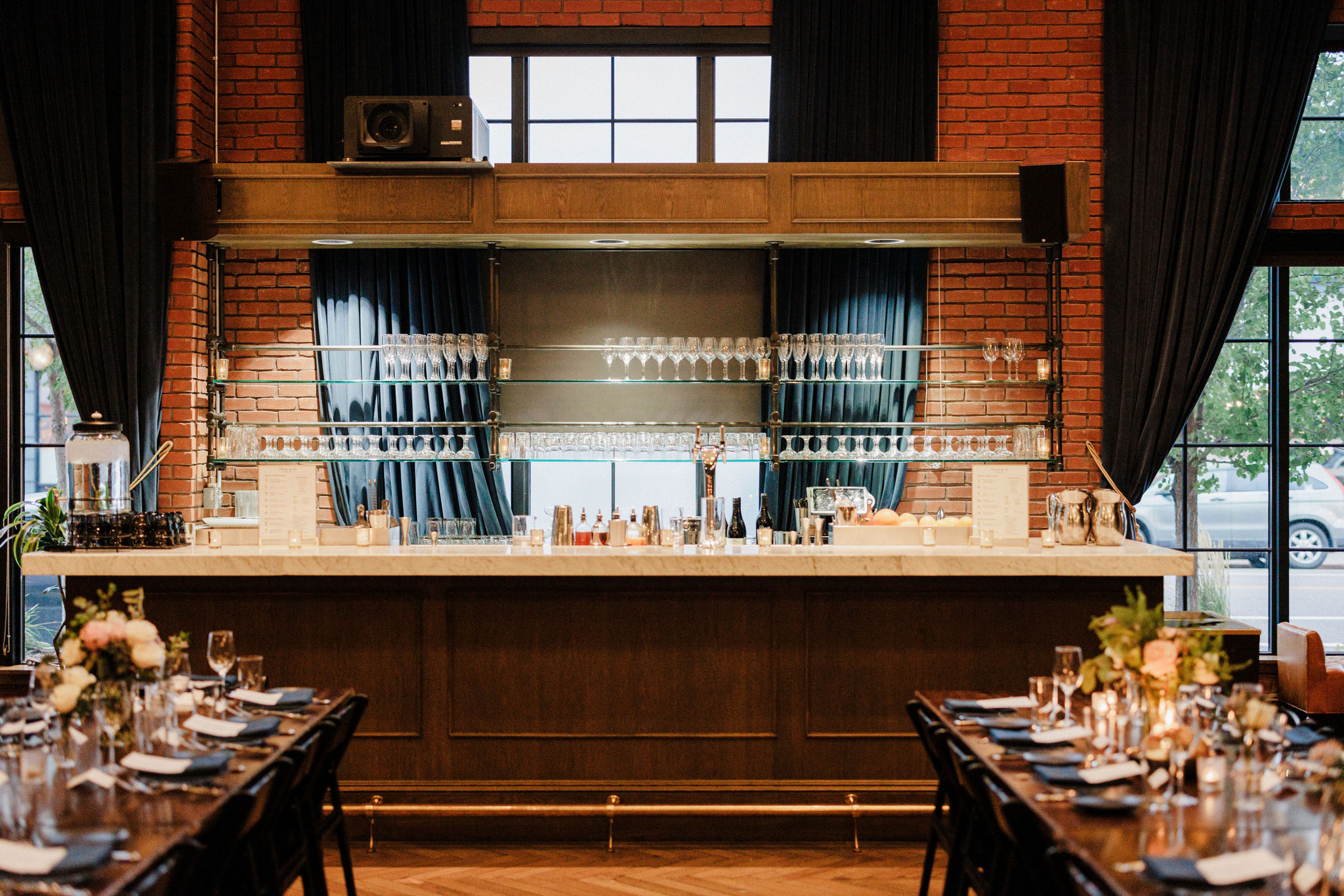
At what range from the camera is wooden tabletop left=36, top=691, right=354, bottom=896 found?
1.85 meters

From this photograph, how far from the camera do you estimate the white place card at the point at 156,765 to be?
2.38 metres

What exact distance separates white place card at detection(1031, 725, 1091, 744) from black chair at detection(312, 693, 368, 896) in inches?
69.4

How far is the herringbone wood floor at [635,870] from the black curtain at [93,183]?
102 inches

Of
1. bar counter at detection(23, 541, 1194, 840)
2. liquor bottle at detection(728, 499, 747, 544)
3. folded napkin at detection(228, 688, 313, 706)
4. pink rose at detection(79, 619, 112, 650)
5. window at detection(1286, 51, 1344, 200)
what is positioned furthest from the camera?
window at detection(1286, 51, 1344, 200)

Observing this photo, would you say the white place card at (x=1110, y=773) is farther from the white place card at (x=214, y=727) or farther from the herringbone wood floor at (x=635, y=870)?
the white place card at (x=214, y=727)

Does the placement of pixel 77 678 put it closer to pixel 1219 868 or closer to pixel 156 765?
pixel 156 765

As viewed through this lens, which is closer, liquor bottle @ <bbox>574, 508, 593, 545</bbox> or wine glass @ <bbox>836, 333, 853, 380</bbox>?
liquor bottle @ <bbox>574, 508, 593, 545</bbox>

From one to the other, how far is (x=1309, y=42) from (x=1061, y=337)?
203 cm

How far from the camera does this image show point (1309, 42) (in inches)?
220

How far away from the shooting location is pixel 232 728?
270 centimetres

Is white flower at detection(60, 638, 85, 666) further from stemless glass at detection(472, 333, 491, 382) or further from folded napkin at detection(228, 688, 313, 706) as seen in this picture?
stemless glass at detection(472, 333, 491, 382)

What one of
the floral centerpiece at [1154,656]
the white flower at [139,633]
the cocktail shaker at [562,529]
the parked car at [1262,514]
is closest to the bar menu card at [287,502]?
the cocktail shaker at [562,529]

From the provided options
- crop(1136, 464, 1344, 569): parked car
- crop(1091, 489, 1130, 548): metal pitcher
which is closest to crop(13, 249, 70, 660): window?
crop(1091, 489, 1130, 548): metal pitcher

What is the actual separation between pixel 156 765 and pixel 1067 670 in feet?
7.06
